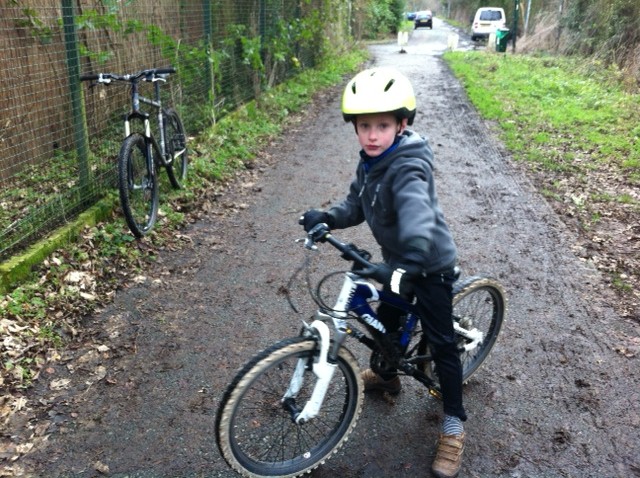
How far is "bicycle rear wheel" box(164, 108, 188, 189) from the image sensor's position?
6.43m

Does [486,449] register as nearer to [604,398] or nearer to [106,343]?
[604,398]

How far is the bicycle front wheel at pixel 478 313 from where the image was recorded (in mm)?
3326

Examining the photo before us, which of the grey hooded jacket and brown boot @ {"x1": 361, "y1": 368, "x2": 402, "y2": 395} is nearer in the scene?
the grey hooded jacket

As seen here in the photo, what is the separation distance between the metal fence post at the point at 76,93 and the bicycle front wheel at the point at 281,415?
358 centimetres

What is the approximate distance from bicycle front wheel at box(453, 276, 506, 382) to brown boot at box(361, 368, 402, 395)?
1.47 feet

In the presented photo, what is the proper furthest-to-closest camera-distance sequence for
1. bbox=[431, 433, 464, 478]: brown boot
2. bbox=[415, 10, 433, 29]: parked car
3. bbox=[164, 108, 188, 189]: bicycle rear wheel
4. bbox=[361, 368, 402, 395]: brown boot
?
1. bbox=[415, 10, 433, 29]: parked car
2. bbox=[164, 108, 188, 189]: bicycle rear wheel
3. bbox=[361, 368, 402, 395]: brown boot
4. bbox=[431, 433, 464, 478]: brown boot

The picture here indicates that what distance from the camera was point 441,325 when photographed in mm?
2863

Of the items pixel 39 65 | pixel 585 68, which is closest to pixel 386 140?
pixel 39 65

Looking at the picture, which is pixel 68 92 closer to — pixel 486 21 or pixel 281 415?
pixel 281 415

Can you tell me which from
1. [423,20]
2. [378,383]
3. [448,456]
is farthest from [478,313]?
[423,20]

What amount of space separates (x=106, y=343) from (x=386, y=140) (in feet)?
8.33

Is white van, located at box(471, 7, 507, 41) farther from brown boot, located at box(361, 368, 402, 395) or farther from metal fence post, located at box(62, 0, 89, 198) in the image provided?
brown boot, located at box(361, 368, 402, 395)

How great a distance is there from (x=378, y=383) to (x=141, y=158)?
3.50 meters

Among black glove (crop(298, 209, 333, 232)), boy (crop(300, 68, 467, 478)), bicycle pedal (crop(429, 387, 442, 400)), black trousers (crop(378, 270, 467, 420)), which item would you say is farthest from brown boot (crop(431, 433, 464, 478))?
black glove (crop(298, 209, 333, 232))
